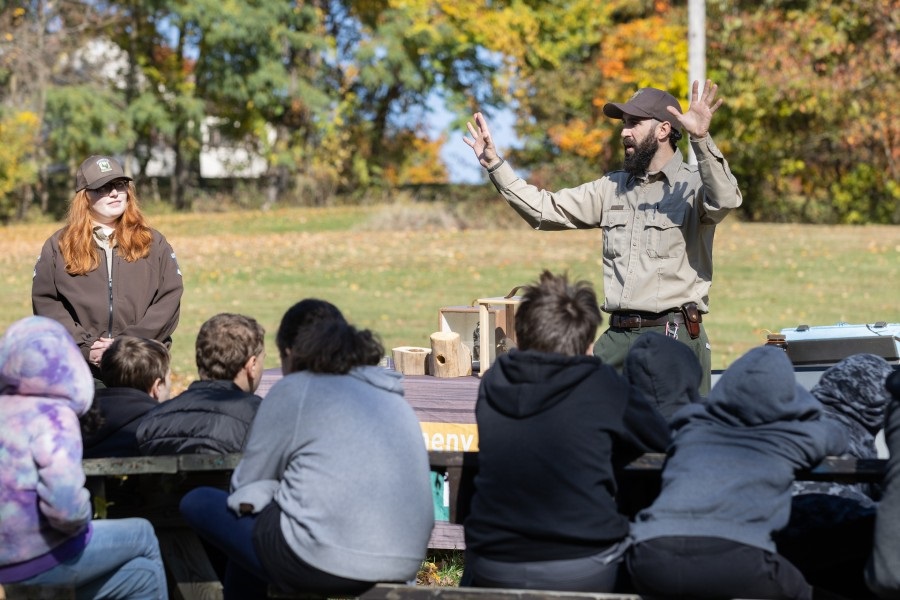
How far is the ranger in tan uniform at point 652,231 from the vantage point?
561cm

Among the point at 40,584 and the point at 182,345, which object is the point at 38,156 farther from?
the point at 40,584

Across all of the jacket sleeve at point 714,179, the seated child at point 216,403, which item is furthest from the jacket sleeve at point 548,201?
the seated child at point 216,403

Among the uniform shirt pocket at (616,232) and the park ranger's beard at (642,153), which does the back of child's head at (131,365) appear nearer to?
the uniform shirt pocket at (616,232)

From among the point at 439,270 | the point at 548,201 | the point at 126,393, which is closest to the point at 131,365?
the point at 126,393

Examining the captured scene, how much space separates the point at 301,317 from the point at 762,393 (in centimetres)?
148

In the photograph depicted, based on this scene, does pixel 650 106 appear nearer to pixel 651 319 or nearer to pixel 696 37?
pixel 651 319

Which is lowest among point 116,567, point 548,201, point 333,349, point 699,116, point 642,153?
point 116,567

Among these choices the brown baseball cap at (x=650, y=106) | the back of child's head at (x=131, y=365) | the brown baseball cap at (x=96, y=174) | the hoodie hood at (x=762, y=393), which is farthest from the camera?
the brown baseball cap at (x=96, y=174)

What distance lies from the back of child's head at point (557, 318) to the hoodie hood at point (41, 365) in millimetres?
1288

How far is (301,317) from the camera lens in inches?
163

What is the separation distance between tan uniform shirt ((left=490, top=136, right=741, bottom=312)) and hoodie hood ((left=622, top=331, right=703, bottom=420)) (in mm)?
1419

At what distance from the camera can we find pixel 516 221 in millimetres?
28156

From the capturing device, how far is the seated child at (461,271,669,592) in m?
3.58

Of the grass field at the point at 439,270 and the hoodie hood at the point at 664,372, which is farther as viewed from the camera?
the grass field at the point at 439,270
